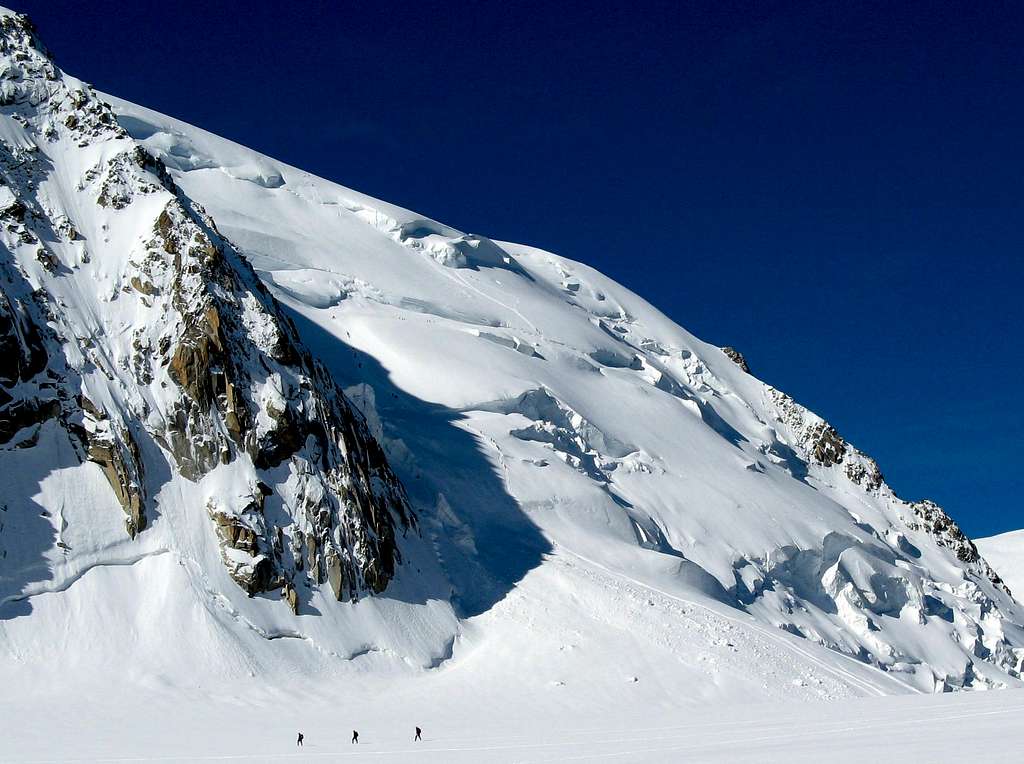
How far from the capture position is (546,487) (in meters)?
67.2

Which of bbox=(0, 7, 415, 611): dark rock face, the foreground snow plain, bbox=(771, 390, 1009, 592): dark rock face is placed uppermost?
bbox=(771, 390, 1009, 592): dark rock face

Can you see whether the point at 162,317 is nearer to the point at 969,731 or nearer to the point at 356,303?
the point at 356,303

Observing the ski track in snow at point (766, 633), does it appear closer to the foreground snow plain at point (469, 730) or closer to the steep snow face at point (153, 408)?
the foreground snow plain at point (469, 730)

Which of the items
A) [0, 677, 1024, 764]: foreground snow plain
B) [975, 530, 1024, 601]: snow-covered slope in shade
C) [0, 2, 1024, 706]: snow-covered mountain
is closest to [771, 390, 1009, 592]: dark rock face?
[0, 2, 1024, 706]: snow-covered mountain

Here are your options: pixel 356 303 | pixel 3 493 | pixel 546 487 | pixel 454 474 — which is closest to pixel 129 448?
pixel 3 493

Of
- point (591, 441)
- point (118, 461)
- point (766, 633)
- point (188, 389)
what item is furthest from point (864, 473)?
point (118, 461)

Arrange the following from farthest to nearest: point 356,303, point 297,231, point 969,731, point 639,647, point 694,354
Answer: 1. point 694,354
2. point 297,231
3. point 356,303
4. point 639,647
5. point 969,731

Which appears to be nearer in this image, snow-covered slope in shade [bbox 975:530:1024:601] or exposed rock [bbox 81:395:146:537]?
exposed rock [bbox 81:395:146:537]

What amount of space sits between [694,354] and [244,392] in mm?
63632

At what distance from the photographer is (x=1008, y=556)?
143 meters

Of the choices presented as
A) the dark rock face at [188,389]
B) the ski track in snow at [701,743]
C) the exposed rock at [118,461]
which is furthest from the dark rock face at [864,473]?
the exposed rock at [118,461]

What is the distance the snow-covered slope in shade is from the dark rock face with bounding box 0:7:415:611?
98387mm

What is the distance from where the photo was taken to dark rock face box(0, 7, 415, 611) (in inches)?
2003

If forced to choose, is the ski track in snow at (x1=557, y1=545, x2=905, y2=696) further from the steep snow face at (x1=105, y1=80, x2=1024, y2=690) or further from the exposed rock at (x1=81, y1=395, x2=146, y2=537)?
the exposed rock at (x1=81, y1=395, x2=146, y2=537)
